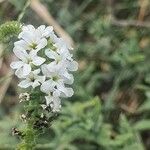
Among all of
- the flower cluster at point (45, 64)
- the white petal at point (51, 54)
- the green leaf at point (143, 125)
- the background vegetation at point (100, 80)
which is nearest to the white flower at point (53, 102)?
the flower cluster at point (45, 64)

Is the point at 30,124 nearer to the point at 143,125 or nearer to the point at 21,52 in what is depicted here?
the point at 21,52

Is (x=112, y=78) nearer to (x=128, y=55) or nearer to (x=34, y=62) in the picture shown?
(x=128, y=55)

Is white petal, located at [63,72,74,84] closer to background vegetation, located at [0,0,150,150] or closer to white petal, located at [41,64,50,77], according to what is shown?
white petal, located at [41,64,50,77]

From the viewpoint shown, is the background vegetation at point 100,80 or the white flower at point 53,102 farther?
the background vegetation at point 100,80

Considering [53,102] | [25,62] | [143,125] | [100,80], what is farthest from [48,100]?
[100,80]

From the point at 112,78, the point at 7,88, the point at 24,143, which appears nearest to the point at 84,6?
the point at 112,78

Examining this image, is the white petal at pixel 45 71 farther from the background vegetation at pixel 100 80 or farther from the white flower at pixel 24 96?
the background vegetation at pixel 100 80

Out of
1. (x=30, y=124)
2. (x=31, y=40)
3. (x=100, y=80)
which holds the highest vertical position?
(x=100, y=80)

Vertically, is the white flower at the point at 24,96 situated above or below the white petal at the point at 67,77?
below
